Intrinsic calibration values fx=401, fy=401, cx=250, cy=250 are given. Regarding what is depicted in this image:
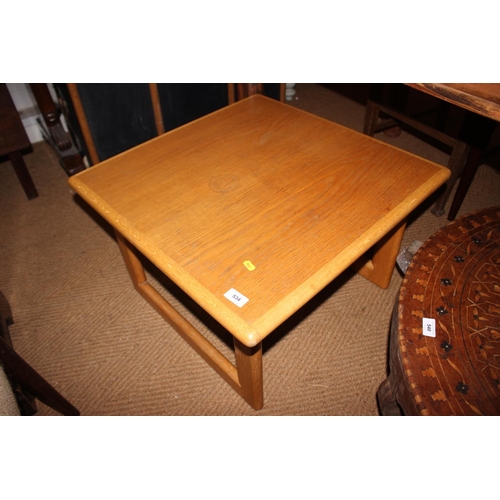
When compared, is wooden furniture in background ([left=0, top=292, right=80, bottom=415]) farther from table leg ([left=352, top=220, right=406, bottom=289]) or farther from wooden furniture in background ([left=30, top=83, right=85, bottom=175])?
table leg ([left=352, top=220, right=406, bottom=289])

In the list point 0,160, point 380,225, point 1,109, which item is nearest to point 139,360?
point 380,225

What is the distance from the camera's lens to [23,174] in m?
1.84

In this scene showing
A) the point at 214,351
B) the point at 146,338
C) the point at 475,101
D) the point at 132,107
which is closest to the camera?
the point at 475,101

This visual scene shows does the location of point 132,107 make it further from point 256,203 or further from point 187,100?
point 256,203

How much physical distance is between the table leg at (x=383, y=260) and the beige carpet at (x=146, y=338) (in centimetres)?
4

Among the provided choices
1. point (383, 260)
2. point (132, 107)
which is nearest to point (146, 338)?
point (383, 260)

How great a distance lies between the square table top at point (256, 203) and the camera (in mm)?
846

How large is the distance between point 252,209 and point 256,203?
0.09 ft

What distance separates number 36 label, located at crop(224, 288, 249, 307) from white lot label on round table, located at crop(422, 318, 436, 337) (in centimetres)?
39

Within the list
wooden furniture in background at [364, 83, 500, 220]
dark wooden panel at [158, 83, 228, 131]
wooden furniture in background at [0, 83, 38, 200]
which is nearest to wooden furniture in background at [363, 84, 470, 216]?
wooden furniture in background at [364, 83, 500, 220]

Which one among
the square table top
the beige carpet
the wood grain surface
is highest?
the wood grain surface

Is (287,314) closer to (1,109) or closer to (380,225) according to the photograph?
(380,225)

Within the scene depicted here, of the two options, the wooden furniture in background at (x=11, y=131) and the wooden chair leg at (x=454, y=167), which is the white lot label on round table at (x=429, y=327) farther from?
the wooden furniture in background at (x=11, y=131)

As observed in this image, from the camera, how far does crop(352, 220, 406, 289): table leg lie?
4.18ft
